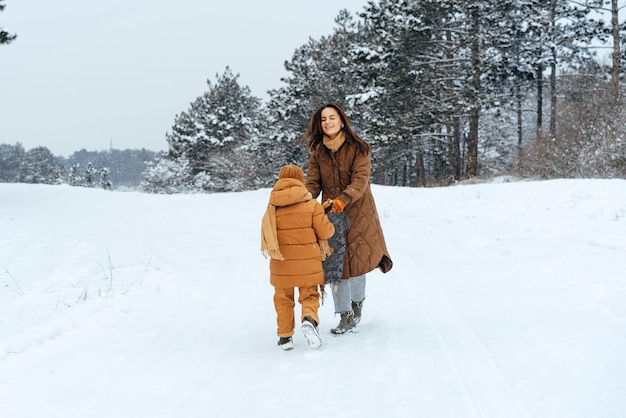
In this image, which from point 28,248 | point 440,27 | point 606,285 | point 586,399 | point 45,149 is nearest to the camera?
point 586,399

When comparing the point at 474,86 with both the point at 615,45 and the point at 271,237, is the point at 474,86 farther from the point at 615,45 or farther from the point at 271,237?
the point at 271,237

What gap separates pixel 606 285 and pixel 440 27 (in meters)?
18.4

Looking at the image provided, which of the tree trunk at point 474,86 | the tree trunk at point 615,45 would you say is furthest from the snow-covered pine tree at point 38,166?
the tree trunk at point 615,45

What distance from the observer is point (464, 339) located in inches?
162

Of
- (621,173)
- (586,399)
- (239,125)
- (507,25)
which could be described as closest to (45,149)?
(239,125)

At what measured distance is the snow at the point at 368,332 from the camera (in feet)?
10.1

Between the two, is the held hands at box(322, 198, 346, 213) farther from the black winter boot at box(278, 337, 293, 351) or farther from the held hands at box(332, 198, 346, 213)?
the black winter boot at box(278, 337, 293, 351)

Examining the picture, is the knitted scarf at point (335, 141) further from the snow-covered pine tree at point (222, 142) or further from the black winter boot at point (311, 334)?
the snow-covered pine tree at point (222, 142)

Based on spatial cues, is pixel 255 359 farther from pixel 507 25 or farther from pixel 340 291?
pixel 507 25

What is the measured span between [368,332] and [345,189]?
1.30 meters

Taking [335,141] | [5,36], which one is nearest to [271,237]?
[335,141]

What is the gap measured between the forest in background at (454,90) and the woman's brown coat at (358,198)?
12.1m

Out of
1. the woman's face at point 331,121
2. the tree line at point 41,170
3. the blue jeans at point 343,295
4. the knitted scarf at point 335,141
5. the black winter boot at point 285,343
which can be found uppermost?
the tree line at point 41,170

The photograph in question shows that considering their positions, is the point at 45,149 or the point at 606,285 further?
the point at 45,149
